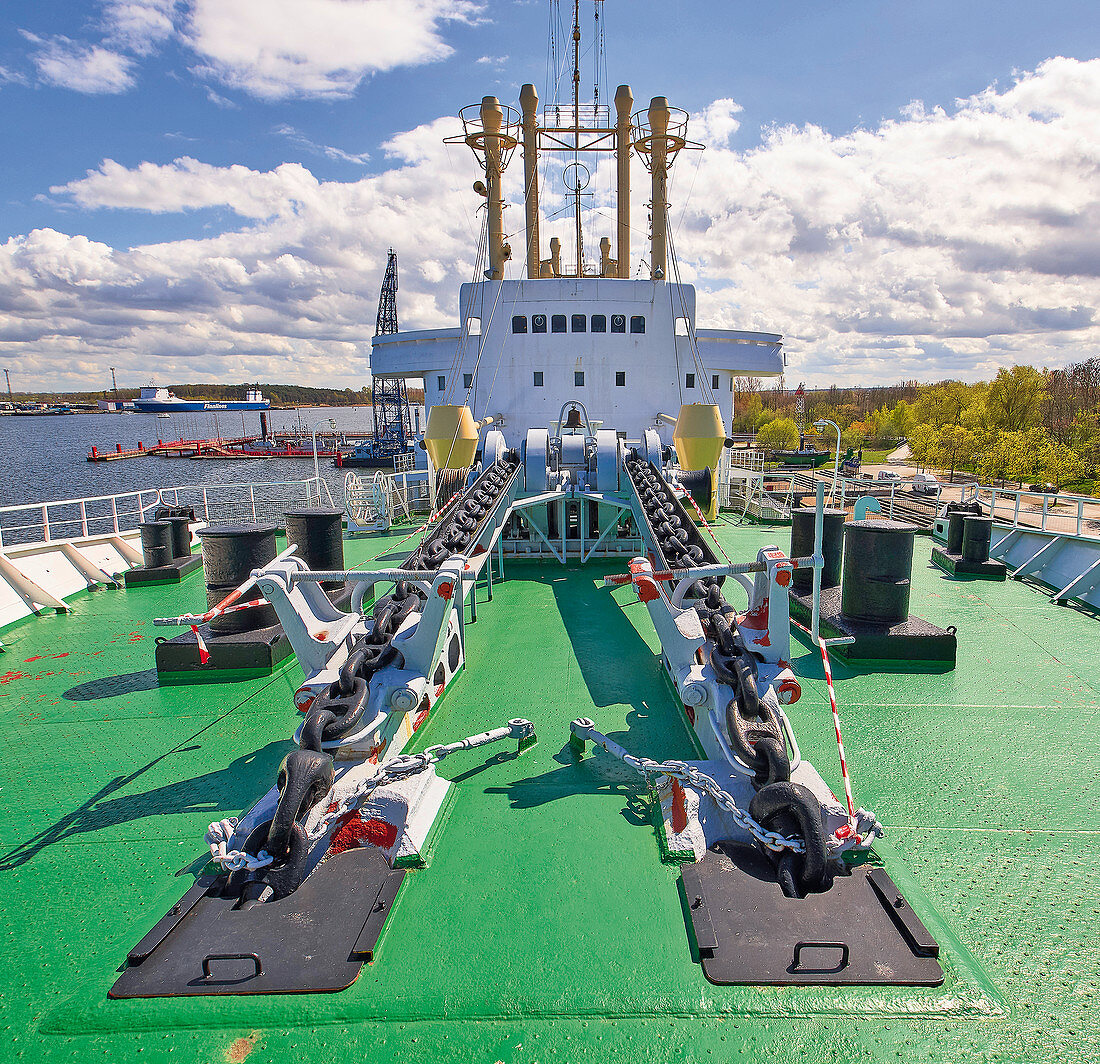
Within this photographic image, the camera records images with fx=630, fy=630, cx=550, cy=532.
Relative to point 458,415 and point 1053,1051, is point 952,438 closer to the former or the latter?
point 458,415

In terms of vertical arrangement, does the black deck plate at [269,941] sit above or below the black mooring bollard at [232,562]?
below

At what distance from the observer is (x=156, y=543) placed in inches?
363

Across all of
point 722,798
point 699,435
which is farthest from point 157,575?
point 722,798

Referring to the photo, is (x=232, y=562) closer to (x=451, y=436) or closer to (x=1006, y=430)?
(x=451, y=436)

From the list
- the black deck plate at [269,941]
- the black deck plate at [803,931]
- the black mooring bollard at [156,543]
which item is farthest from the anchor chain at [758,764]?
the black mooring bollard at [156,543]

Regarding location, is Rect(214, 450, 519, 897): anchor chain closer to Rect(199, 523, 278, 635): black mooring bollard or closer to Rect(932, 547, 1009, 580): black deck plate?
Rect(199, 523, 278, 635): black mooring bollard

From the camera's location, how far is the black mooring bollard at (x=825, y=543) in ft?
24.7

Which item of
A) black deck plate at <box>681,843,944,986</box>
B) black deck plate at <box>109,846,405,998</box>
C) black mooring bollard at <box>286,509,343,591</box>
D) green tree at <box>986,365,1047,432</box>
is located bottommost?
black deck plate at <box>109,846,405,998</box>

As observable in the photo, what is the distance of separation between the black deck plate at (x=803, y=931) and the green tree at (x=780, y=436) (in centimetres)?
5685

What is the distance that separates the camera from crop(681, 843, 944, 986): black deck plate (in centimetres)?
255

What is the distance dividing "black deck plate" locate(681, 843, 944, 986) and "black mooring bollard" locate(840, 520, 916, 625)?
11.8 feet

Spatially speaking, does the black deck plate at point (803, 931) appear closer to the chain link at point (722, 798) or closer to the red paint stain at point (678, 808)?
the chain link at point (722, 798)

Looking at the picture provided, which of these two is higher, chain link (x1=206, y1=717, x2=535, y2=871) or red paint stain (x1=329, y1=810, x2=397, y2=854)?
chain link (x1=206, y1=717, x2=535, y2=871)

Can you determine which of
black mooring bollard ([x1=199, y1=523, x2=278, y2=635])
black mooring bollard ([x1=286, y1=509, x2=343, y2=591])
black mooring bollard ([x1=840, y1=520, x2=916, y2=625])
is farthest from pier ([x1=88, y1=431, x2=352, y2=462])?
black mooring bollard ([x1=840, y1=520, x2=916, y2=625])
